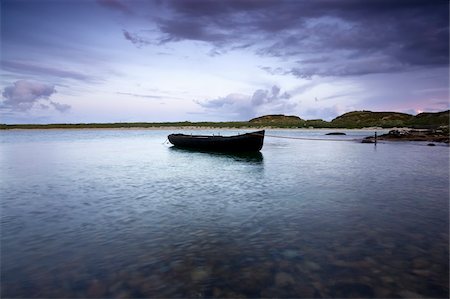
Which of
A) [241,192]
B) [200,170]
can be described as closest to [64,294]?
[241,192]

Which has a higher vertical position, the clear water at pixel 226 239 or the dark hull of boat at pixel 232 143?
the dark hull of boat at pixel 232 143

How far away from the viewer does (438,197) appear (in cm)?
1253

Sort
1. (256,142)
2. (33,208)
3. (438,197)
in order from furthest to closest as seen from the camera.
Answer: (256,142) → (438,197) → (33,208)

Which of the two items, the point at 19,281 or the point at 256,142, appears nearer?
the point at 19,281

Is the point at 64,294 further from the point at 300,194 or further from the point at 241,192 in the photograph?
the point at 300,194

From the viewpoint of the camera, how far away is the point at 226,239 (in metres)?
8.03

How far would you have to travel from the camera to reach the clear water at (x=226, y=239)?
18.9 feet

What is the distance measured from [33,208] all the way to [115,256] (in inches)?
254

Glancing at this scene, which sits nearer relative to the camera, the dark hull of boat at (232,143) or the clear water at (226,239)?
the clear water at (226,239)

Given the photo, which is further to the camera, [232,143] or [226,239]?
[232,143]

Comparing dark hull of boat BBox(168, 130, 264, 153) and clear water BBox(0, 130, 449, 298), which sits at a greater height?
dark hull of boat BBox(168, 130, 264, 153)

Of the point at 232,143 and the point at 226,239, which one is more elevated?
the point at 232,143

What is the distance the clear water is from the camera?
18.9 feet

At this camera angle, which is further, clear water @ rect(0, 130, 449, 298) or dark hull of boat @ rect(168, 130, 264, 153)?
dark hull of boat @ rect(168, 130, 264, 153)
